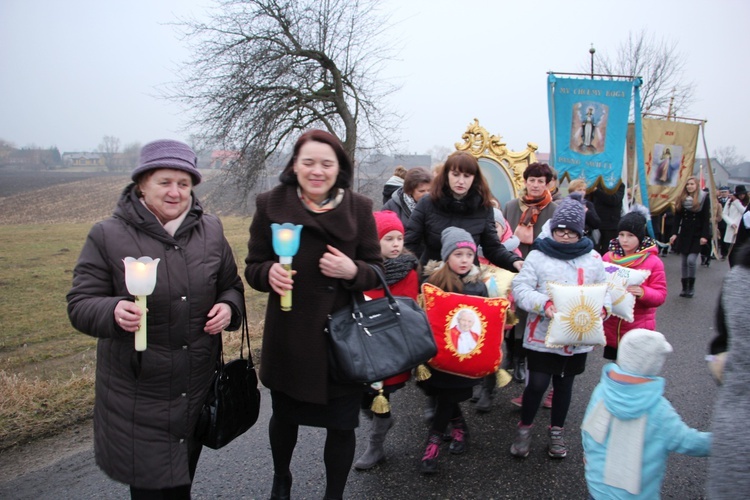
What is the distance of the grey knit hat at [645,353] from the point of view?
2.02 m

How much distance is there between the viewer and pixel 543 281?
3086mm

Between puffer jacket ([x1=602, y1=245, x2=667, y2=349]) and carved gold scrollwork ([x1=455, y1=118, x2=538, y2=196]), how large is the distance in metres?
2.85

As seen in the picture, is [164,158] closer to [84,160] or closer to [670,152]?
[670,152]

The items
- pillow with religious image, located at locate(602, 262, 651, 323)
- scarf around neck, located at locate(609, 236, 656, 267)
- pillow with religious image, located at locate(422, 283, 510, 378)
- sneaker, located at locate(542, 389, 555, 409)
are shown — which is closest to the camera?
pillow with religious image, located at locate(422, 283, 510, 378)

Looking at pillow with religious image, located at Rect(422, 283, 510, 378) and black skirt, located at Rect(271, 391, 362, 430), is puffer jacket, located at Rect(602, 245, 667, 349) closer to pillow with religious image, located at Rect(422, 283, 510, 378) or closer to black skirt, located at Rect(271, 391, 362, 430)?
pillow with religious image, located at Rect(422, 283, 510, 378)

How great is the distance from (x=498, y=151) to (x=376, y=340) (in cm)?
482

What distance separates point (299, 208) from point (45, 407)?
8.58 ft

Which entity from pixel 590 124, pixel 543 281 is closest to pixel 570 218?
pixel 543 281

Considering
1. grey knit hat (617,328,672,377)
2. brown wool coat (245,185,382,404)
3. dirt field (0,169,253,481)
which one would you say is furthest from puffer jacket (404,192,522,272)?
dirt field (0,169,253,481)

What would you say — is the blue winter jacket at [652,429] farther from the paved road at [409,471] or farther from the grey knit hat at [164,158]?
the grey knit hat at [164,158]

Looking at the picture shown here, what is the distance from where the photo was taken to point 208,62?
33.3ft

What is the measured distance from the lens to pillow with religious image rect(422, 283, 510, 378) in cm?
282

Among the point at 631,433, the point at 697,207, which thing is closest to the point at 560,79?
the point at 697,207

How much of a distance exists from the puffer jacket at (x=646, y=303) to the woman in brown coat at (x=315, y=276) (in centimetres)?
210
